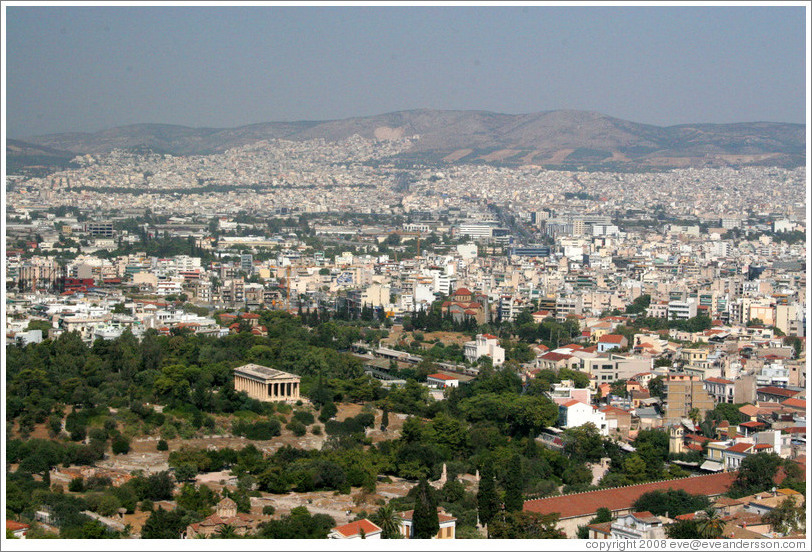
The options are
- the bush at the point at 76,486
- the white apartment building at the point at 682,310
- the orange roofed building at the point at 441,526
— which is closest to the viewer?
the orange roofed building at the point at 441,526

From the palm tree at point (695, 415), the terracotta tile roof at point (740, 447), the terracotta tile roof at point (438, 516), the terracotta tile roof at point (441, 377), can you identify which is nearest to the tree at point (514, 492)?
the terracotta tile roof at point (438, 516)

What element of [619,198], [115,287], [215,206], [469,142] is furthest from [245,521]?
[469,142]

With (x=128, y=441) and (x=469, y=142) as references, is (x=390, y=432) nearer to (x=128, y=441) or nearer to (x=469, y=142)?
(x=128, y=441)

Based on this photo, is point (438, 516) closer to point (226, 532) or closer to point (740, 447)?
point (226, 532)

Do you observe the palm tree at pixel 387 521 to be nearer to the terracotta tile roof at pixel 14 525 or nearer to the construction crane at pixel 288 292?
the terracotta tile roof at pixel 14 525

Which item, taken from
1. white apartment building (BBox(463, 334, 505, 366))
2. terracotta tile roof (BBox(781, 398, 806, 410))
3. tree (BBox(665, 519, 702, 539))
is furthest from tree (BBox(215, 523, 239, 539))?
white apartment building (BBox(463, 334, 505, 366))

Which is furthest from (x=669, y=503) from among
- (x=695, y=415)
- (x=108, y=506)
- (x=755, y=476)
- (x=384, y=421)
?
(x=108, y=506)
